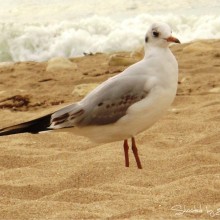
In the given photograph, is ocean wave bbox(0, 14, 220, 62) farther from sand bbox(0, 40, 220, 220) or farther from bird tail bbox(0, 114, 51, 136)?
bird tail bbox(0, 114, 51, 136)

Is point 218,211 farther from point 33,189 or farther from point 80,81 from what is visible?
point 80,81

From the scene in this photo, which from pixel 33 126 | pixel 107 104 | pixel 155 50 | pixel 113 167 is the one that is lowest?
pixel 113 167

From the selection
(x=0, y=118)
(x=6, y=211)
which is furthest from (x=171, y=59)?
(x=0, y=118)

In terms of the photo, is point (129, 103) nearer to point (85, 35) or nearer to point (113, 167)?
point (113, 167)

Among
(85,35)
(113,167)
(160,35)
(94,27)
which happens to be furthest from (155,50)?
(94,27)

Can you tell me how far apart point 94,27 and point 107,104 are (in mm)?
8671

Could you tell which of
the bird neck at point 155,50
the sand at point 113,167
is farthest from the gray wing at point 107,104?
the sand at point 113,167

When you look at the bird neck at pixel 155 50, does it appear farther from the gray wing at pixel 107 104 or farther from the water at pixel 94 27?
the water at pixel 94 27

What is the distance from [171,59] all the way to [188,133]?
4.34ft

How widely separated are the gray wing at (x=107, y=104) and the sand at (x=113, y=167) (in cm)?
30

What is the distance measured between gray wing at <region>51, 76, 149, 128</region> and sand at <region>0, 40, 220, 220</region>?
0.30m

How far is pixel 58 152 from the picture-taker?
4738 millimetres

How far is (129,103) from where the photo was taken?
3.88 meters

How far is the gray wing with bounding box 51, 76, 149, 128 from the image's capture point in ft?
12.7
